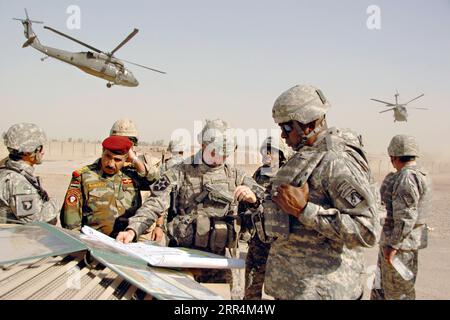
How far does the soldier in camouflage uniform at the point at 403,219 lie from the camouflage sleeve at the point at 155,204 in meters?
2.55

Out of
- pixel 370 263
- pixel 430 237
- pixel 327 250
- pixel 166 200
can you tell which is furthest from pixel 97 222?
pixel 430 237

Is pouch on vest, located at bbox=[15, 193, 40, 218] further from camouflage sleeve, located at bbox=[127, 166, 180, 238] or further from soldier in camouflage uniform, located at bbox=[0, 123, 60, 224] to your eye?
camouflage sleeve, located at bbox=[127, 166, 180, 238]

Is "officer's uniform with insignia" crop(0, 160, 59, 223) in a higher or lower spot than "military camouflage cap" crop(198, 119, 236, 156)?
lower

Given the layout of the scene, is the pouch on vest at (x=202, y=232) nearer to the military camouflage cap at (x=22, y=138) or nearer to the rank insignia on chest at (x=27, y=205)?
the rank insignia on chest at (x=27, y=205)

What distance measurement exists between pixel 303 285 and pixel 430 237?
29.2 feet

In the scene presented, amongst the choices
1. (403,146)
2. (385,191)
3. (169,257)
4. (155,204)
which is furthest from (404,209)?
(169,257)

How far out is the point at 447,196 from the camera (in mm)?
19297

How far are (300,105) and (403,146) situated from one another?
2.88 meters

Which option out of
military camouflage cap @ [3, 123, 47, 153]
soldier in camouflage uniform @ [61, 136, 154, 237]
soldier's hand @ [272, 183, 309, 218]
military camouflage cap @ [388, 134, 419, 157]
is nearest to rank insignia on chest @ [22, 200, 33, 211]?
soldier in camouflage uniform @ [61, 136, 154, 237]

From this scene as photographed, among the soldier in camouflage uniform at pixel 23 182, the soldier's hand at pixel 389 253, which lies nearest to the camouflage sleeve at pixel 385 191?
the soldier's hand at pixel 389 253

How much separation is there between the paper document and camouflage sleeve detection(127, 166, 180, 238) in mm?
313

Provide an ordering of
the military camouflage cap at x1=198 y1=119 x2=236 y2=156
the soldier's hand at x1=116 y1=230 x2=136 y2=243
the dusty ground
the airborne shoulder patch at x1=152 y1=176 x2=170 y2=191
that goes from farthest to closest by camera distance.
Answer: the dusty ground < the military camouflage cap at x1=198 y1=119 x2=236 y2=156 < the airborne shoulder patch at x1=152 y1=176 x2=170 y2=191 < the soldier's hand at x1=116 y1=230 x2=136 y2=243

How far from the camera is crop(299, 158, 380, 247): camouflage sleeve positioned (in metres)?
2.07
